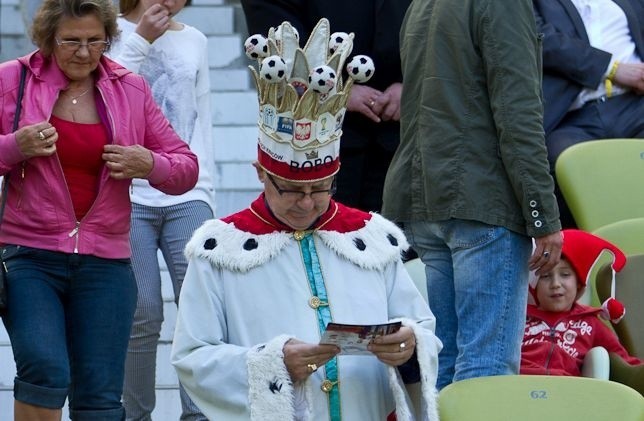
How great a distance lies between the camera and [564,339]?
5.07 m

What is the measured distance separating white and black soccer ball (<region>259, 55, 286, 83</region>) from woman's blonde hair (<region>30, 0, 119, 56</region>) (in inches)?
42.2

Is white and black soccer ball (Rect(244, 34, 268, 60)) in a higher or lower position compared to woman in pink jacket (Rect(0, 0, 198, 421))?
higher

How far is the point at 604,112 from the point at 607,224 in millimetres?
774

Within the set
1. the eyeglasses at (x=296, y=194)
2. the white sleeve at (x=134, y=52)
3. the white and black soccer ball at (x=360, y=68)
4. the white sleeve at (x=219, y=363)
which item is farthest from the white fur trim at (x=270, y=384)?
the white sleeve at (x=134, y=52)

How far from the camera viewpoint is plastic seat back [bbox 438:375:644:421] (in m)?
3.92

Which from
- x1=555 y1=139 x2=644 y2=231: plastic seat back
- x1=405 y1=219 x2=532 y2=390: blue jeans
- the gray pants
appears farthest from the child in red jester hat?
the gray pants

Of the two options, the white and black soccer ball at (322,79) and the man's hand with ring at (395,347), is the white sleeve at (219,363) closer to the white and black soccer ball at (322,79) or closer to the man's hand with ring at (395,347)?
the man's hand with ring at (395,347)

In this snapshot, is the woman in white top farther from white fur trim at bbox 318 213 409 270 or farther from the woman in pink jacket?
white fur trim at bbox 318 213 409 270

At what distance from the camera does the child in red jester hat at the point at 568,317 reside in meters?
5.02

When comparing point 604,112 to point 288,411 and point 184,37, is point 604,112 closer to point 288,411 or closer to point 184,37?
point 184,37

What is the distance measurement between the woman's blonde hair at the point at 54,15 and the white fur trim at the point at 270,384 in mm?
1446

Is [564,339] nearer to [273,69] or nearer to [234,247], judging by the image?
[234,247]

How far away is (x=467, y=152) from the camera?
4.48 meters

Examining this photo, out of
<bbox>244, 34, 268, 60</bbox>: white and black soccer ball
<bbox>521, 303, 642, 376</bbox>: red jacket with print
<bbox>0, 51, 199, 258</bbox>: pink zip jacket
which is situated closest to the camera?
<bbox>244, 34, 268, 60</bbox>: white and black soccer ball
